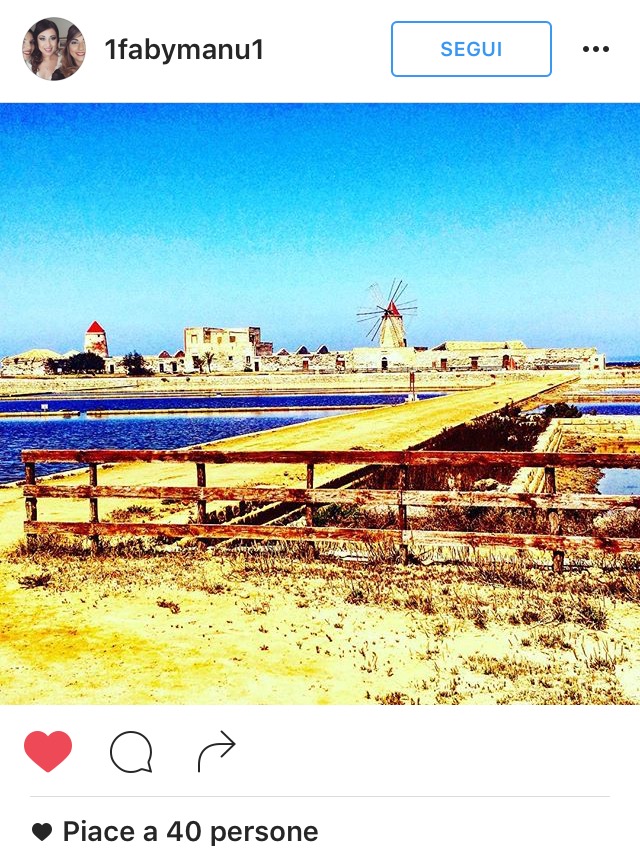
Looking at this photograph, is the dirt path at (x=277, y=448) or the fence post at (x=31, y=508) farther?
the dirt path at (x=277, y=448)

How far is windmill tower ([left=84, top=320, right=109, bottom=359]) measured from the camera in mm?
97250

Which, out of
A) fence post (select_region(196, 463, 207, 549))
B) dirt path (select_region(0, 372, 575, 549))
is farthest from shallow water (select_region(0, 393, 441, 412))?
fence post (select_region(196, 463, 207, 549))

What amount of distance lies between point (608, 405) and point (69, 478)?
2844 centimetres

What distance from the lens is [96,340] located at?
319ft

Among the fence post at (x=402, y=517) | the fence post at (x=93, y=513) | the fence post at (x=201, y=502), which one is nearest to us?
the fence post at (x=402, y=517)
